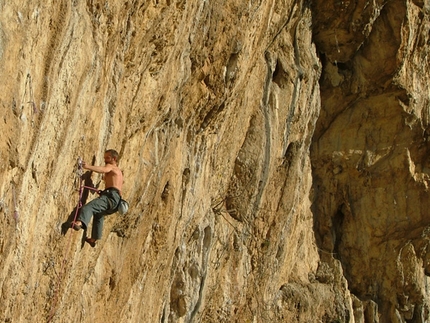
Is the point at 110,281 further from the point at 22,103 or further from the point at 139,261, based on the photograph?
the point at 22,103

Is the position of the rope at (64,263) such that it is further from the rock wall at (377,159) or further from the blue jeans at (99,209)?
the rock wall at (377,159)

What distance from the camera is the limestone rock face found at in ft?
20.0

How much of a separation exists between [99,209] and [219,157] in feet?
13.4

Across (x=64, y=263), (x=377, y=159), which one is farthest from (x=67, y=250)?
(x=377, y=159)

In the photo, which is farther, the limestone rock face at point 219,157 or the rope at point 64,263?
the rope at point 64,263

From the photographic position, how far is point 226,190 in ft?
38.4

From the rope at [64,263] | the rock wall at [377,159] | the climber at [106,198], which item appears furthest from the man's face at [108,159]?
the rock wall at [377,159]

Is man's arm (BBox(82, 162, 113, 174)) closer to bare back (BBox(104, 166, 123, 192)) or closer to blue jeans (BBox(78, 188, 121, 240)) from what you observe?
bare back (BBox(104, 166, 123, 192))

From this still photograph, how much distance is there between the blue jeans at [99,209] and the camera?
6.93 meters

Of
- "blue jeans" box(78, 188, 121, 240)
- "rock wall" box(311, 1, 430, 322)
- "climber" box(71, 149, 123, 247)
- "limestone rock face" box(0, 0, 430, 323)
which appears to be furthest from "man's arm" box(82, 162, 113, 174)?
"rock wall" box(311, 1, 430, 322)

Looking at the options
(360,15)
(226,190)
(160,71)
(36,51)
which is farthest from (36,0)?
(360,15)

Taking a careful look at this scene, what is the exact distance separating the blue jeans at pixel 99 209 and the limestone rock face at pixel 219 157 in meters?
0.14

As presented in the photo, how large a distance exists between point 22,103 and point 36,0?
76cm

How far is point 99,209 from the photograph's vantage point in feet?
23.5
